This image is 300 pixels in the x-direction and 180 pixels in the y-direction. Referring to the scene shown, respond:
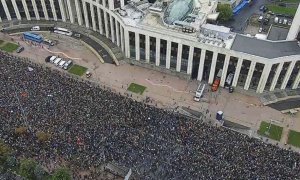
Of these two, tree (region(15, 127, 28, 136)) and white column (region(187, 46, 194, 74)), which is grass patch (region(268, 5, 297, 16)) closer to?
white column (region(187, 46, 194, 74))

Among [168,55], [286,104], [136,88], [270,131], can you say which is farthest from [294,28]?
[136,88]

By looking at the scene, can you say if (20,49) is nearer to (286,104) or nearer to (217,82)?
(217,82)

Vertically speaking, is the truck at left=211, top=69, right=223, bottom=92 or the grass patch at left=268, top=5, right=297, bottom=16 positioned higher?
the grass patch at left=268, top=5, right=297, bottom=16

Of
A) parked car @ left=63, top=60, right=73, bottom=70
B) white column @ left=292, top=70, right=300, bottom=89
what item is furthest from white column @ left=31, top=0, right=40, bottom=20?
white column @ left=292, top=70, right=300, bottom=89

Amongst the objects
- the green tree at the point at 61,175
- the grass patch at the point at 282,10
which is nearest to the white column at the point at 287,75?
the grass patch at the point at 282,10

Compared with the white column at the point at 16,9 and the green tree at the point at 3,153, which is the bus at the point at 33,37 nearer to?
the white column at the point at 16,9

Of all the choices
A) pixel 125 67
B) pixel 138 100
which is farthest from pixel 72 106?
pixel 125 67

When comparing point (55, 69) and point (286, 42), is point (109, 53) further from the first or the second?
point (286, 42)
